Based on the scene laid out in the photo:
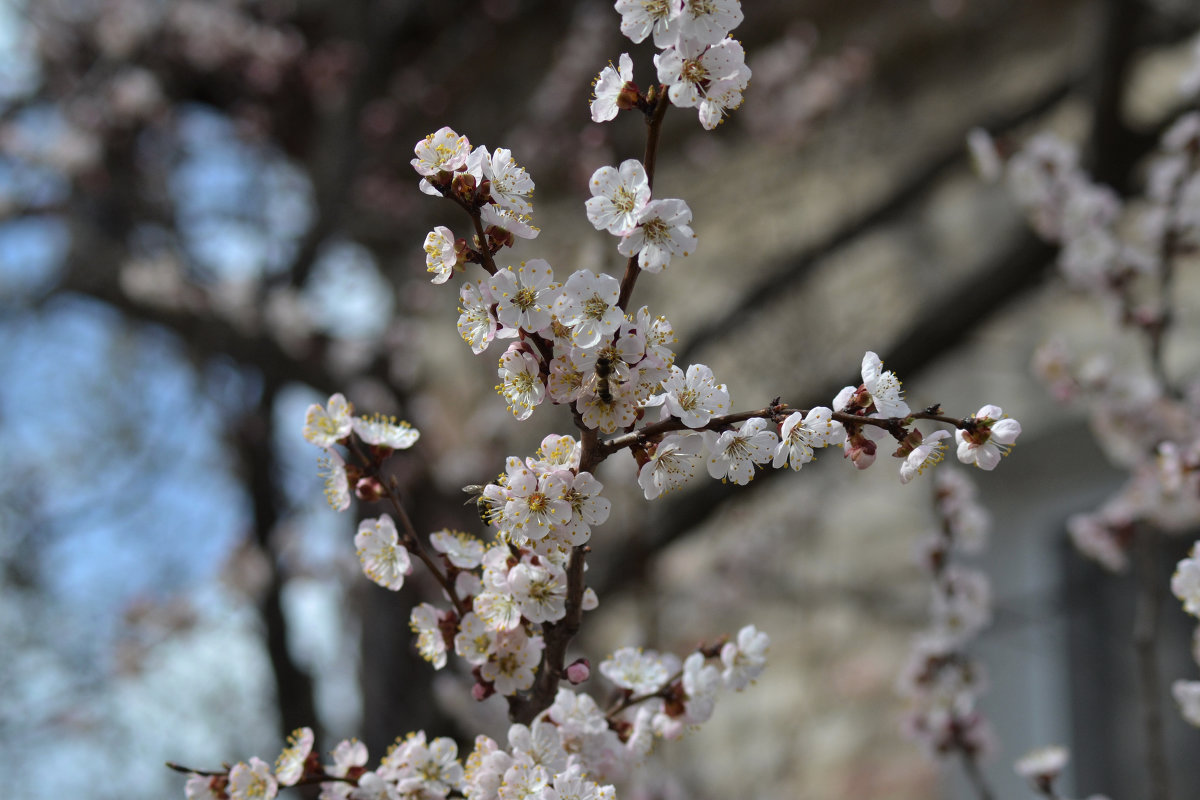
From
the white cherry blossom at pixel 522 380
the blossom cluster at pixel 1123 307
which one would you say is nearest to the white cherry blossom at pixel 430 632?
the white cherry blossom at pixel 522 380

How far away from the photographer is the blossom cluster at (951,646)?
4.79 feet

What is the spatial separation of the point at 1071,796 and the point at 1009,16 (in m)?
2.33

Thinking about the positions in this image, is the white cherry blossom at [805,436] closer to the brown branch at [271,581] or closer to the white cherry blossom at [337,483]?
the white cherry blossom at [337,483]

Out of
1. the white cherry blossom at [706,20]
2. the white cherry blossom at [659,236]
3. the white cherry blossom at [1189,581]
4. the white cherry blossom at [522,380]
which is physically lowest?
the white cherry blossom at [1189,581]

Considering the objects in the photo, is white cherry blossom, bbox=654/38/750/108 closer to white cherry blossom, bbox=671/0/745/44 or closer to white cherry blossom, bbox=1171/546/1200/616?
white cherry blossom, bbox=671/0/745/44

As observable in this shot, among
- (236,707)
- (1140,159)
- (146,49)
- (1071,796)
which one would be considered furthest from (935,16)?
(236,707)

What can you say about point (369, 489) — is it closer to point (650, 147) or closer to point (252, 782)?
point (252, 782)

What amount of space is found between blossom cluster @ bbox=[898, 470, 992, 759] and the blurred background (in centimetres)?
24

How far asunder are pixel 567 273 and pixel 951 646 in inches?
82.8

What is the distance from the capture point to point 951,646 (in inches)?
58.9

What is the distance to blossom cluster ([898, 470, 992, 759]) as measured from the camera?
1459 mm

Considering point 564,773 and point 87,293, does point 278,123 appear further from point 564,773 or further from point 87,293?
point 564,773

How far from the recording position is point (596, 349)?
76cm

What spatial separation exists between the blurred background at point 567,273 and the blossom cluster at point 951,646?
24 centimetres
